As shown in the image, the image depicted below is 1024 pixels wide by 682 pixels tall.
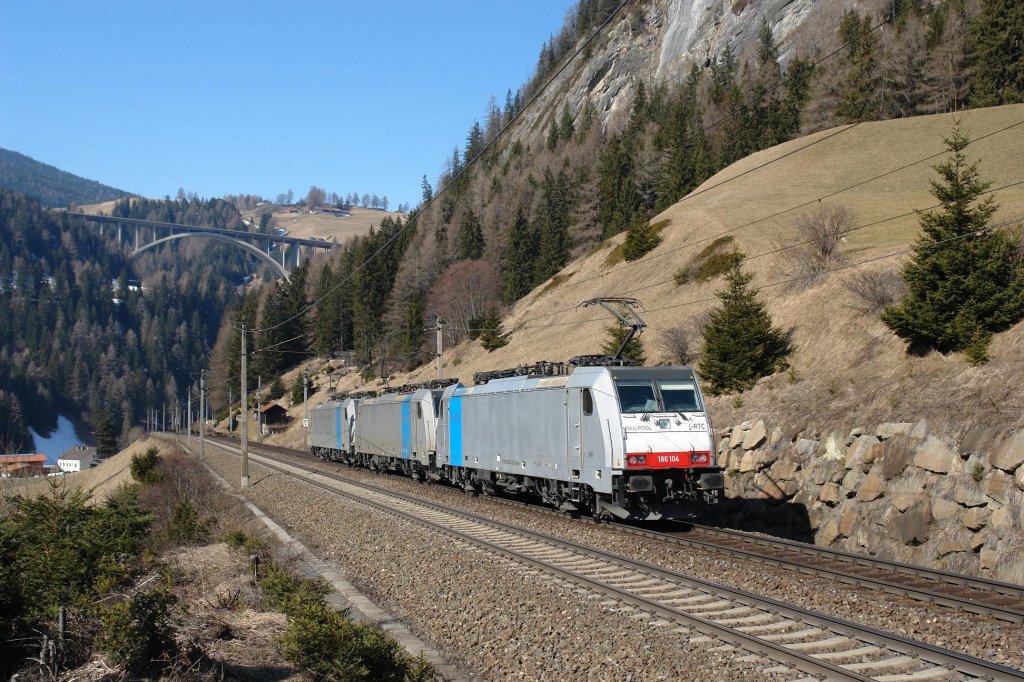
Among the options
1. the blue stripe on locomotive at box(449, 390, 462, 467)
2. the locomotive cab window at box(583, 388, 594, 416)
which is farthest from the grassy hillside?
the blue stripe on locomotive at box(449, 390, 462, 467)

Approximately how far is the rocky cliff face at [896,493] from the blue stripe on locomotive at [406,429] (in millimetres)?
14717

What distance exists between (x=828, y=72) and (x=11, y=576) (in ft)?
280

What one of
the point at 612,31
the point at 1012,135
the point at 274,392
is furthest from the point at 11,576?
the point at 612,31

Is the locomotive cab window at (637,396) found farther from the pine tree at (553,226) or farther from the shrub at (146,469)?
the pine tree at (553,226)

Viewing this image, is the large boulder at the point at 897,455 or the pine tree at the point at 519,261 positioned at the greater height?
the pine tree at the point at 519,261

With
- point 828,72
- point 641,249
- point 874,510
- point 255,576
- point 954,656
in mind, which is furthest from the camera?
point 828,72

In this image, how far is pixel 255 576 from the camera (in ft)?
45.0

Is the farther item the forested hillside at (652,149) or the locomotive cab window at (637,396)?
the forested hillside at (652,149)

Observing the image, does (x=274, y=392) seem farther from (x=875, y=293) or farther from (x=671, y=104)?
(x=875, y=293)

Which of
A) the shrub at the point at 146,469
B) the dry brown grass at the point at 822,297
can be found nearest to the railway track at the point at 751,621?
the dry brown grass at the point at 822,297

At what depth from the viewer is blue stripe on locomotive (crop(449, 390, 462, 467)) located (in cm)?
2739

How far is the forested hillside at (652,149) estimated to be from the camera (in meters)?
73.5

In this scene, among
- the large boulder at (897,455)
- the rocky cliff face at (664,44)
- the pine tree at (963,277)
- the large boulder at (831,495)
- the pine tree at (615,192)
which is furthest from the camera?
the rocky cliff face at (664,44)

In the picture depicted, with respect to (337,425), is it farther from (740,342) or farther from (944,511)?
(944,511)
